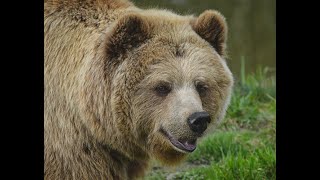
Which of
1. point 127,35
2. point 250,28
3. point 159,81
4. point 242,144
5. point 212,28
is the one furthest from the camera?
point 250,28

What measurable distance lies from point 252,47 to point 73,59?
19.2 feet

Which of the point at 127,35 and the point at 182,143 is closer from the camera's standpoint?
the point at 182,143

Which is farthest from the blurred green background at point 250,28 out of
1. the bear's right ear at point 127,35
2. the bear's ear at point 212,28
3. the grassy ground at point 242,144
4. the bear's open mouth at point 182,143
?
the bear's open mouth at point 182,143

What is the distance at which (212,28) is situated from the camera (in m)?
4.85

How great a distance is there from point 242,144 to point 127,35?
1.96 m

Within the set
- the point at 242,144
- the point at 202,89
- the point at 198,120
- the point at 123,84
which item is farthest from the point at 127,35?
the point at 242,144

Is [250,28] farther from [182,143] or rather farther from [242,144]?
[182,143]

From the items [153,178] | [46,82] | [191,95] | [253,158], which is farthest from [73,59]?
[253,158]

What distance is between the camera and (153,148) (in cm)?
468

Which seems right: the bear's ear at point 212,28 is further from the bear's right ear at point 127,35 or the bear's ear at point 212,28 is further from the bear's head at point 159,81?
the bear's right ear at point 127,35

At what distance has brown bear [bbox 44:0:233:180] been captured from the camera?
14.9 ft

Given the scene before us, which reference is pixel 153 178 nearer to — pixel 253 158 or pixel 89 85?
pixel 253 158

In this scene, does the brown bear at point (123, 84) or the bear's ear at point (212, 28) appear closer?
the brown bear at point (123, 84)

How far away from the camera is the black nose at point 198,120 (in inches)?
169
